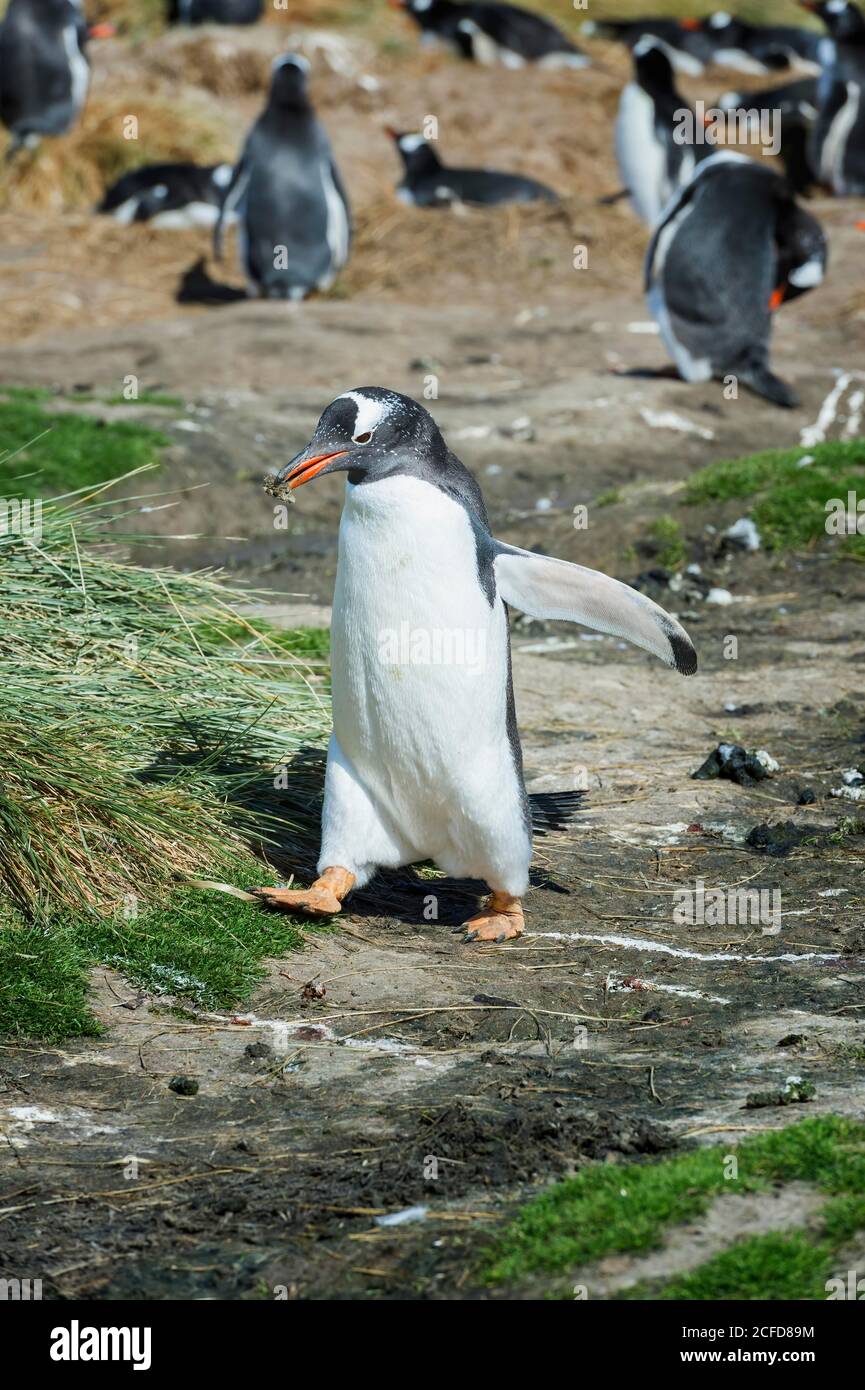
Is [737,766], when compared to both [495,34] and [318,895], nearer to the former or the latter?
[318,895]

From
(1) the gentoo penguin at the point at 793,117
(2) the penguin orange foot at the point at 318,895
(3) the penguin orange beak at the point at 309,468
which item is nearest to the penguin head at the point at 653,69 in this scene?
(1) the gentoo penguin at the point at 793,117

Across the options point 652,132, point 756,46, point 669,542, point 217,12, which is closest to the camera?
point 669,542

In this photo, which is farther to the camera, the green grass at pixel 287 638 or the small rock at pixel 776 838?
the green grass at pixel 287 638

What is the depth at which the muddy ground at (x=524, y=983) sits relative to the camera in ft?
10.7

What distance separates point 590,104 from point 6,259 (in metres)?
7.80

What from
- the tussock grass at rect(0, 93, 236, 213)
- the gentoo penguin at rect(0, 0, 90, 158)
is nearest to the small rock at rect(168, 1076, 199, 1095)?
the tussock grass at rect(0, 93, 236, 213)

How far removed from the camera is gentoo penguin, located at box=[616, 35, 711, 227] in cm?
1611

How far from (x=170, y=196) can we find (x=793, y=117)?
7.29 meters

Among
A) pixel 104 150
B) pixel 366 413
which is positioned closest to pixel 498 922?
pixel 366 413

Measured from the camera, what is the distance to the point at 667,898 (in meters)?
5.12

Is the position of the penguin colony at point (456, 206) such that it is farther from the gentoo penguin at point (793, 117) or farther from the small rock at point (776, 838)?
the small rock at point (776, 838)

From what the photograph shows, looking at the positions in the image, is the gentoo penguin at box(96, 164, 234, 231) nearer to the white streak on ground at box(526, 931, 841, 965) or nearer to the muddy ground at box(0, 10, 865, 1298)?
the muddy ground at box(0, 10, 865, 1298)

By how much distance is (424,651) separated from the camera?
463 centimetres

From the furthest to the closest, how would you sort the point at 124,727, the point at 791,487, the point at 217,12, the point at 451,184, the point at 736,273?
the point at 217,12 < the point at 451,184 < the point at 736,273 < the point at 791,487 < the point at 124,727
